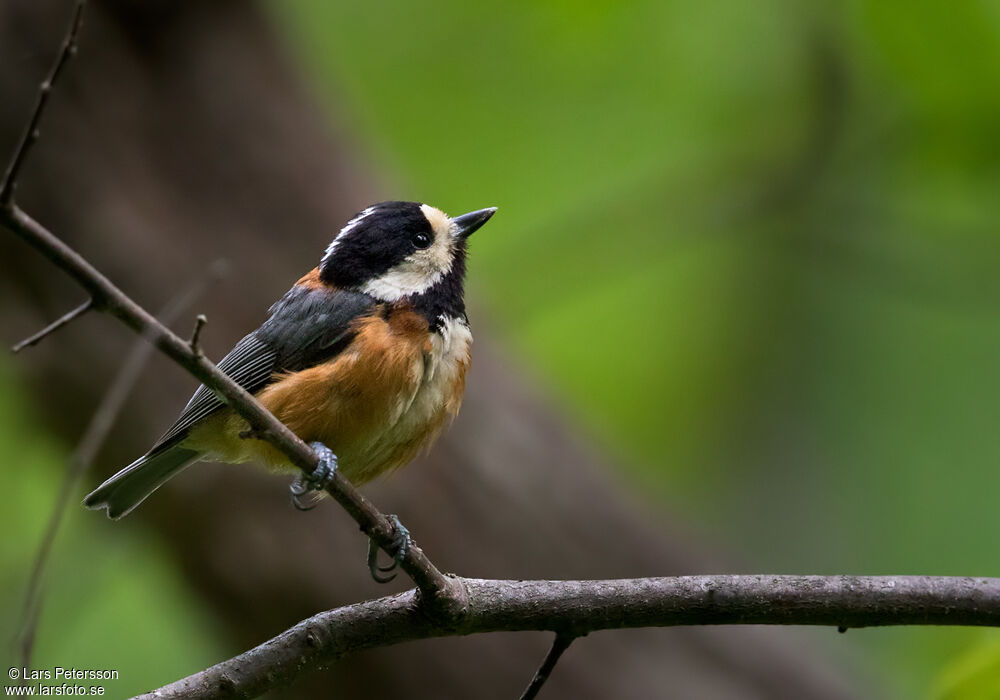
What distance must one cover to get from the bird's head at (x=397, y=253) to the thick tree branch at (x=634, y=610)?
127 cm

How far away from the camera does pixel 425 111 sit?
7.86 m

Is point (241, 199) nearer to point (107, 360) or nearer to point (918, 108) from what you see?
point (107, 360)

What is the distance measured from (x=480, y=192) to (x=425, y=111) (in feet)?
3.62

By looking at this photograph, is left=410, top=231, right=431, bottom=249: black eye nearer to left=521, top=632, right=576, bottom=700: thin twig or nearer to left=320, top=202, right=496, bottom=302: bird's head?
left=320, top=202, right=496, bottom=302: bird's head

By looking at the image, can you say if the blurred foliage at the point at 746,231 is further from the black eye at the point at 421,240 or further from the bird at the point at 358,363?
the bird at the point at 358,363

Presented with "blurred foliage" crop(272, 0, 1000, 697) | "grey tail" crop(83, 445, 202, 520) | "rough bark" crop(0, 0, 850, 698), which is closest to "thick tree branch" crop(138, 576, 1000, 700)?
"grey tail" crop(83, 445, 202, 520)

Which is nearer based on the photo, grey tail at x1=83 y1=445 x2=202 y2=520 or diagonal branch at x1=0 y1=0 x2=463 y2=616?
diagonal branch at x1=0 y1=0 x2=463 y2=616

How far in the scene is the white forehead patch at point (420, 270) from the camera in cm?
370

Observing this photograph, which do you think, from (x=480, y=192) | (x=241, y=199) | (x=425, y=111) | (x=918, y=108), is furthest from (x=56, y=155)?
(x=918, y=108)

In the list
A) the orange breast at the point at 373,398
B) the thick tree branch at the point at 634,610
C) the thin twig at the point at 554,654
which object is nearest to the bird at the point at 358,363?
the orange breast at the point at 373,398

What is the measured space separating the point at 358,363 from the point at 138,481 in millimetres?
1091

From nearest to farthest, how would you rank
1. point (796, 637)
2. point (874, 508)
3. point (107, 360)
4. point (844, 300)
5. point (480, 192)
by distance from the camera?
point (107, 360) < point (796, 637) < point (480, 192) < point (874, 508) < point (844, 300)

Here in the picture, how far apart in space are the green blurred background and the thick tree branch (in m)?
2.07

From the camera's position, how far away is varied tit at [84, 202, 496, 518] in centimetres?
341
